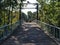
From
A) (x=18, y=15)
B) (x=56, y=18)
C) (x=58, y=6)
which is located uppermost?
(x=58, y=6)

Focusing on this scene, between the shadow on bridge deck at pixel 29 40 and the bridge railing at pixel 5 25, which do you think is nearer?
the shadow on bridge deck at pixel 29 40

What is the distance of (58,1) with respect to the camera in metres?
18.8

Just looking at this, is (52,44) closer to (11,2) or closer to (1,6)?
(1,6)

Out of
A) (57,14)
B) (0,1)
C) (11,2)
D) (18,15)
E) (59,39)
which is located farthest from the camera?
(18,15)

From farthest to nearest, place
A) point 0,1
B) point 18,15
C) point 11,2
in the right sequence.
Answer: point 18,15 → point 11,2 → point 0,1

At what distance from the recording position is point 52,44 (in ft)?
40.0

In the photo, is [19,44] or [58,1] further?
[58,1]

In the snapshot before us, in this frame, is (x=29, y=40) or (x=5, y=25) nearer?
(x=29, y=40)

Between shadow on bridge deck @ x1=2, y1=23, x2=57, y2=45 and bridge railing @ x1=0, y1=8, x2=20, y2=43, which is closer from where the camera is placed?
shadow on bridge deck @ x1=2, y1=23, x2=57, y2=45

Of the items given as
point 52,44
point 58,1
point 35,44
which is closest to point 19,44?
point 35,44

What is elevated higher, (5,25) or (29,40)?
(5,25)

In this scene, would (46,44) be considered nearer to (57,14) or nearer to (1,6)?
(57,14)

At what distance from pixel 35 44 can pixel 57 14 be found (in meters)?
6.49

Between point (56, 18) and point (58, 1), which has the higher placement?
point (58, 1)
